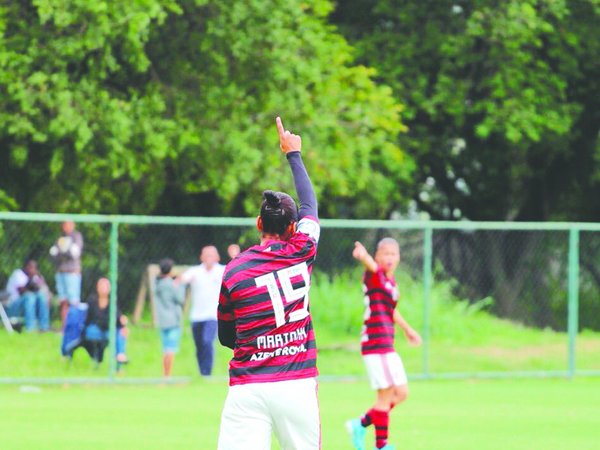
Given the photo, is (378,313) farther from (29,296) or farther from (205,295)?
(29,296)

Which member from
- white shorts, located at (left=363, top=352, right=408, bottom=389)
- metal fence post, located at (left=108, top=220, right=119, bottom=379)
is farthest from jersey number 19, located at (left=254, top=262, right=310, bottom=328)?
metal fence post, located at (left=108, top=220, right=119, bottom=379)

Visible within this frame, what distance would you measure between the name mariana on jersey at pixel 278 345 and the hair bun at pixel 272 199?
58cm

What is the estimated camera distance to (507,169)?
2983cm

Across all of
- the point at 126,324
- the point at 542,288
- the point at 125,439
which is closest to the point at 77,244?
the point at 126,324

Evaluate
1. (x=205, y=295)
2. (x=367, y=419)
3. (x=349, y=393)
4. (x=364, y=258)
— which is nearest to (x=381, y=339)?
(x=367, y=419)

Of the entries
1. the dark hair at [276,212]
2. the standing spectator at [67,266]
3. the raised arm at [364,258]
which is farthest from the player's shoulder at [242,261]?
the standing spectator at [67,266]

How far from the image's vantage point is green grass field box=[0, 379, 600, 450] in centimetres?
1154

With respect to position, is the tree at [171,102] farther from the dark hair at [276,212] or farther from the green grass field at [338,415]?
the dark hair at [276,212]

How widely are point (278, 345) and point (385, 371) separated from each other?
5.05 metres

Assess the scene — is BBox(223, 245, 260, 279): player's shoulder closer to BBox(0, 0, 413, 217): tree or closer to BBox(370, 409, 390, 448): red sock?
BBox(370, 409, 390, 448): red sock

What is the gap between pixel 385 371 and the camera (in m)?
10.9

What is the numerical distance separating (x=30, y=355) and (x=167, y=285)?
1.93 m

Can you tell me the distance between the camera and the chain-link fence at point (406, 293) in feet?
55.0

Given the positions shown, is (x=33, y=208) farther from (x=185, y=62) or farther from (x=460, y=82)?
(x=460, y=82)
